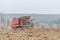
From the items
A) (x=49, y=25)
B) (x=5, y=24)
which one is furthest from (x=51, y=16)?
(x=5, y=24)

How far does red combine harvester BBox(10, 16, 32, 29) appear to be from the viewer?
1219 mm

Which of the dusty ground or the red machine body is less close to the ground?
the red machine body

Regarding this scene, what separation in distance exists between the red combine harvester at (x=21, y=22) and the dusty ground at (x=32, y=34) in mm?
71

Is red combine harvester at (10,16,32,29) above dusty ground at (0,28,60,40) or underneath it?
above

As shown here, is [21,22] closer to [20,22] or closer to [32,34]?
[20,22]

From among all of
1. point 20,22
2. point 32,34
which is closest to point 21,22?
point 20,22

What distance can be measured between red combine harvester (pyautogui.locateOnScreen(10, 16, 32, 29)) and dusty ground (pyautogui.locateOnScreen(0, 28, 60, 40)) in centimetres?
7

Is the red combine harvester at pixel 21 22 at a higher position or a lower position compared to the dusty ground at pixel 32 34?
higher

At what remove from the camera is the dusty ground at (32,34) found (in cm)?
120

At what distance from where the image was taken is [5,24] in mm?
1232

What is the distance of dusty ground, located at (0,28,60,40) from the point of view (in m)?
1.20

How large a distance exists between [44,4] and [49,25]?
0.27 meters

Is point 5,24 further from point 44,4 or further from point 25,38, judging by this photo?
point 44,4

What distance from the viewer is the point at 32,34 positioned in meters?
1.22
